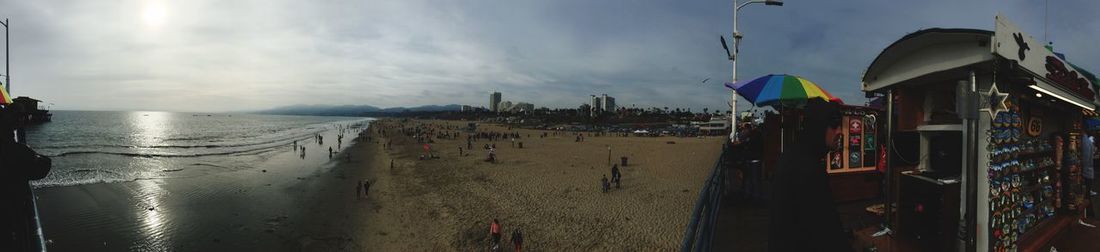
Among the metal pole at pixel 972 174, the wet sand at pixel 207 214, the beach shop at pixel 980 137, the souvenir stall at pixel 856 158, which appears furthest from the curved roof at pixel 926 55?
the wet sand at pixel 207 214

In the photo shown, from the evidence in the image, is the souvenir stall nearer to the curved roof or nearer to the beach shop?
the beach shop

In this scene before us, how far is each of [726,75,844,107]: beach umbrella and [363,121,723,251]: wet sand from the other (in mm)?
6528

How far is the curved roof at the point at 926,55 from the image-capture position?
3.35 m

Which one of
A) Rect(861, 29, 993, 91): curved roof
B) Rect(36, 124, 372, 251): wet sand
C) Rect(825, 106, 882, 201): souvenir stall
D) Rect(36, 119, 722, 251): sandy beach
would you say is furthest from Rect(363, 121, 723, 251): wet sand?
Rect(861, 29, 993, 91): curved roof

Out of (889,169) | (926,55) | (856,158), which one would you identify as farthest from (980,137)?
(856,158)

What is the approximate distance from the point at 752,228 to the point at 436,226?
12.0m

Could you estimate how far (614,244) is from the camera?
12492mm

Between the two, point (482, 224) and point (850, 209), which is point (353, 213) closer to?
point (482, 224)

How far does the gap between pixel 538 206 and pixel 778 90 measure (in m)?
12.0

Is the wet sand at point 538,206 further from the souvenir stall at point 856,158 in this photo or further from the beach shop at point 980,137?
the beach shop at point 980,137

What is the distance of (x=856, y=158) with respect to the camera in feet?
21.0

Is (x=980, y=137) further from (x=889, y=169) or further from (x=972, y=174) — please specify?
(x=889, y=169)

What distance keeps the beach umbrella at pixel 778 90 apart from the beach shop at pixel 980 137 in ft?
3.73

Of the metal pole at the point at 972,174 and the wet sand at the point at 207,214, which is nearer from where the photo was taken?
the metal pole at the point at 972,174
